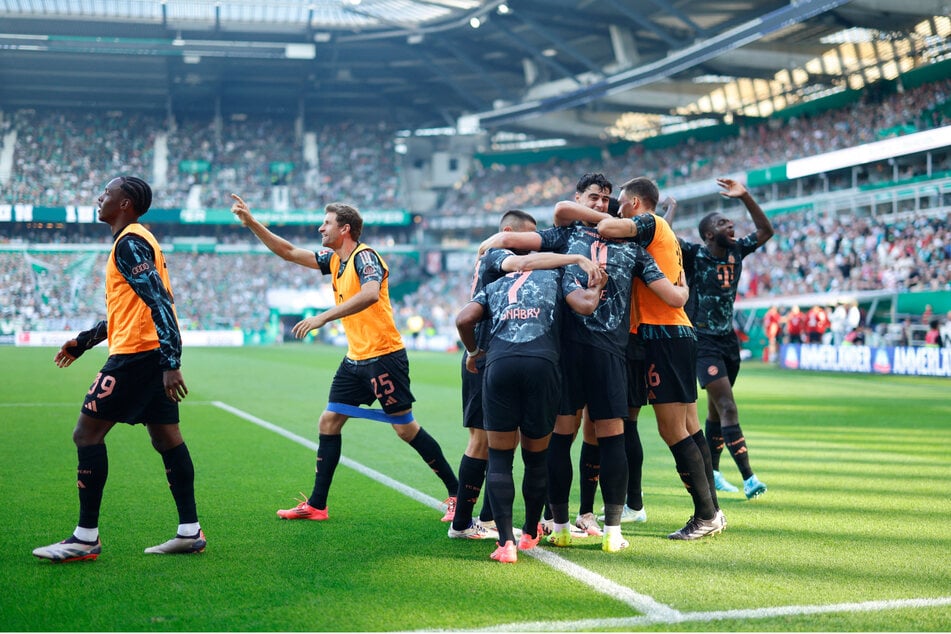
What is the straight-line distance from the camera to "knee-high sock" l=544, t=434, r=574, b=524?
20.6ft

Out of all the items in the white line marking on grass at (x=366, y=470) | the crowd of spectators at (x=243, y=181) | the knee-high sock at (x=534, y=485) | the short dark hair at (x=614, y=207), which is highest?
the crowd of spectators at (x=243, y=181)

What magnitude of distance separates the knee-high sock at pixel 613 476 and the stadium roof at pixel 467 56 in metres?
30.7

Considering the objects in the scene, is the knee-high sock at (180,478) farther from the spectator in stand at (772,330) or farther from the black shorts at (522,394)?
the spectator in stand at (772,330)

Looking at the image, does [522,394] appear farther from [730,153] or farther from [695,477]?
[730,153]

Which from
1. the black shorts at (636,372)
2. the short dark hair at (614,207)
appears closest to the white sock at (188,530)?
the black shorts at (636,372)

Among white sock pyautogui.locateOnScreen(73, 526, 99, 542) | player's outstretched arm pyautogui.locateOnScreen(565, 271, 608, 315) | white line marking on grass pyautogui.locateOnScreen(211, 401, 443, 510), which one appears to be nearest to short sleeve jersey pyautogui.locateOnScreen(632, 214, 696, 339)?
player's outstretched arm pyautogui.locateOnScreen(565, 271, 608, 315)

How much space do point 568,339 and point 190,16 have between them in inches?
2030

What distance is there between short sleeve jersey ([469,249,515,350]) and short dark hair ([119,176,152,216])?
87.0 inches

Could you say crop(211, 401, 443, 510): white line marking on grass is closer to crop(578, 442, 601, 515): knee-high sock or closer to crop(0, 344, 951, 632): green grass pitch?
crop(0, 344, 951, 632): green grass pitch

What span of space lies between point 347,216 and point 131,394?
7.22 feet

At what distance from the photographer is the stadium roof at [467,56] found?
37938 millimetres

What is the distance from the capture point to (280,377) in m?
25.3

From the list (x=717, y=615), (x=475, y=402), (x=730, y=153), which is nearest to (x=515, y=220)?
(x=475, y=402)

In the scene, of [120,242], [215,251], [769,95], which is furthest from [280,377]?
[215,251]
